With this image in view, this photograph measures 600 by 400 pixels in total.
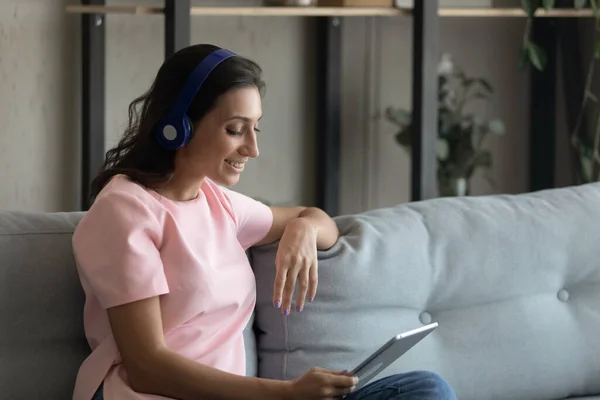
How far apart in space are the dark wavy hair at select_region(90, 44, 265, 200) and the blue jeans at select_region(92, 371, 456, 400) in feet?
1.11

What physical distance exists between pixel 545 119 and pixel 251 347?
186 centimetres

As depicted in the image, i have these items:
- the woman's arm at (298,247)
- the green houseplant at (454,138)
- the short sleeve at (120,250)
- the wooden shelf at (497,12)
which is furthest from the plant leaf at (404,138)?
the short sleeve at (120,250)

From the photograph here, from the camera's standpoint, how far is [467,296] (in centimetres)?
203

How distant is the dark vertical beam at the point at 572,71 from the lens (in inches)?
130

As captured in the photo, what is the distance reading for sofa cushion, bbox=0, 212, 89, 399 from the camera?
1.67m

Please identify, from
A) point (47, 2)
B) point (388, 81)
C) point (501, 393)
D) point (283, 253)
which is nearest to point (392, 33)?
point (388, 81)

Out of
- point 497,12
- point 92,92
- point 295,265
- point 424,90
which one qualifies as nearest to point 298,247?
point 295,265

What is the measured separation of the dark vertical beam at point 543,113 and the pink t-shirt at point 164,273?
1.92 metres

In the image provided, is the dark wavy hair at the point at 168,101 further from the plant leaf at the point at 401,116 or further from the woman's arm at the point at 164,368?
the plant leaf at the point at 401,116

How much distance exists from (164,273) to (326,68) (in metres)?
1.64

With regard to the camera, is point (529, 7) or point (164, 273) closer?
point (164, 273)

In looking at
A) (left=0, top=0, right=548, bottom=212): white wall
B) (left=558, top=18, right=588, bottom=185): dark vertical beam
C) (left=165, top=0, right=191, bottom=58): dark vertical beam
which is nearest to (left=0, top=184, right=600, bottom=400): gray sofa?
(left=165, top=0, right=191, bottom=58): dark vertical beam

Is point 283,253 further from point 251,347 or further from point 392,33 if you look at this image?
point 392,33

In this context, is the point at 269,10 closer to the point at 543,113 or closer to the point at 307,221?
the point at 307,221
